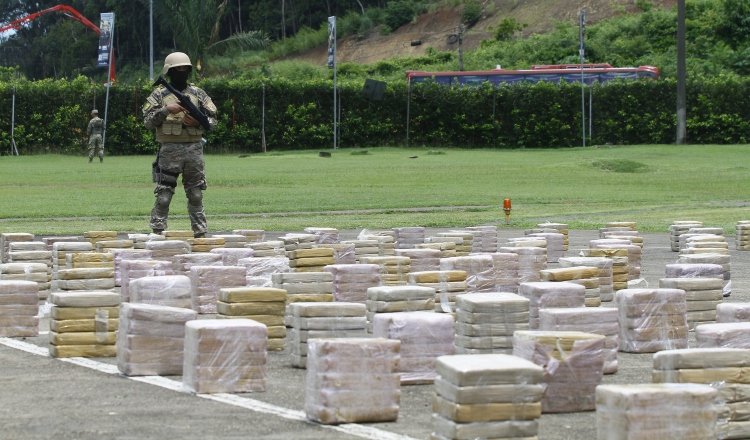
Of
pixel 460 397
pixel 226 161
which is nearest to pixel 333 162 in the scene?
pixel 226 161

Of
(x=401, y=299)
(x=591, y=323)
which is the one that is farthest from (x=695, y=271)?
(x=591, y=323)

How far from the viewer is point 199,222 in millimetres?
18719

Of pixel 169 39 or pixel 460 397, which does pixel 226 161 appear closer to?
pixel 460 397

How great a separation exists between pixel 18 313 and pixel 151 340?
242 cm

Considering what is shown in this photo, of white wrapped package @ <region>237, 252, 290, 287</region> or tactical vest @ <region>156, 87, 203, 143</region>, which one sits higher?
tactical vest @ <region>156, 87, 203, 143</region>

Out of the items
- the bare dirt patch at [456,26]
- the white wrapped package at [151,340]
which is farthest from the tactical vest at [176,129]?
the bare dirt patch at [456,26]

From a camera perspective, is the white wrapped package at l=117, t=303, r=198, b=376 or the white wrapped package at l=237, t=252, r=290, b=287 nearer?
the white wrapped package at l=117, t=303, r=198, b=376

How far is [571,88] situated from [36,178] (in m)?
26.3

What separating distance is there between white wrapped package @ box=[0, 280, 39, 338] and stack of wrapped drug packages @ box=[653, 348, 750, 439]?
5367 mm

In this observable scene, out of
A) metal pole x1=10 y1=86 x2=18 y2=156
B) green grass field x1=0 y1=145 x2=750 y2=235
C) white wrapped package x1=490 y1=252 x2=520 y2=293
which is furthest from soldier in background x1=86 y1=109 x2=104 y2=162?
white wrapped package x1=490 y1=252 x2=520 y2=293

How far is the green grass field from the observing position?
2855 centimetres

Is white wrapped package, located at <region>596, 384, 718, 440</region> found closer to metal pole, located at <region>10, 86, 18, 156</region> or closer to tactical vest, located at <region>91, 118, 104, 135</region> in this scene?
tactical vest, located at <region>91, 118, 104, 135</region>

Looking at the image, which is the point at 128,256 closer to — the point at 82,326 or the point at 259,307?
the point at 259,307

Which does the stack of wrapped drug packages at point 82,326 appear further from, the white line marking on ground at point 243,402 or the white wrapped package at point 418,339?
the white wrapped package at point 418,339
